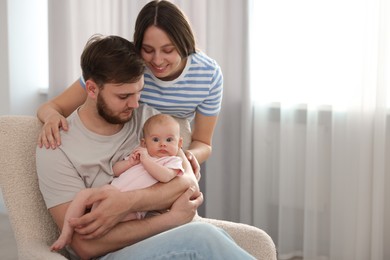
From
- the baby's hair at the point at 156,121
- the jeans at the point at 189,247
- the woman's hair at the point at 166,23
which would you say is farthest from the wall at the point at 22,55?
the jeans at the point at 189,247

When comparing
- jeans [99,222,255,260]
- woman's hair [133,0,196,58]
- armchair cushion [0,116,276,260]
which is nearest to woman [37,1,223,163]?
woman's hair [133,0,196,58]

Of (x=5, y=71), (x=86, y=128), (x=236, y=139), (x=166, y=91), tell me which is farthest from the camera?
(x=5, y=71)

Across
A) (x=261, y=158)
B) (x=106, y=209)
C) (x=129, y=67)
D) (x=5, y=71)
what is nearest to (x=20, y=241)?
(x=106, y=209)

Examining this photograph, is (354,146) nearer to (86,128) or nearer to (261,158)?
(261,158)

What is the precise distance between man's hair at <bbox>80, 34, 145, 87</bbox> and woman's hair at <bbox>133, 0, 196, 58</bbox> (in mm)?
202

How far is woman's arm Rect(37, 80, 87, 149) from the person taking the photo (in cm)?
177

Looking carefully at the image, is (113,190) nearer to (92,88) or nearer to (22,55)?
(92,88)

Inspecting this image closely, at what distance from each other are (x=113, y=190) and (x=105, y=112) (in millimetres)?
243

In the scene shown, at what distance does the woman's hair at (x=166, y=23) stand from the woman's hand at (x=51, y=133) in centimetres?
38

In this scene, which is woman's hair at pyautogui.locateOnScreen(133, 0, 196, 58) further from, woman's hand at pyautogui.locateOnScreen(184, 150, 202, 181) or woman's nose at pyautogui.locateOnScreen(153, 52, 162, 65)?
woman's hand at pyautogui.locateOnScreen(184, 150, 202, 181)

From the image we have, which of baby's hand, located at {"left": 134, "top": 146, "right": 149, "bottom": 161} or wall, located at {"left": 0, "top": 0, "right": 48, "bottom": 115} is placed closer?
baby's hand, located at {"left": 134, "top": 146, "right": 149, "bottom": 161}

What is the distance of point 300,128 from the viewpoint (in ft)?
9.97

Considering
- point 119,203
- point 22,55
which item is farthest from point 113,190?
point 22,55

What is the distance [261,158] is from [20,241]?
1.65m
